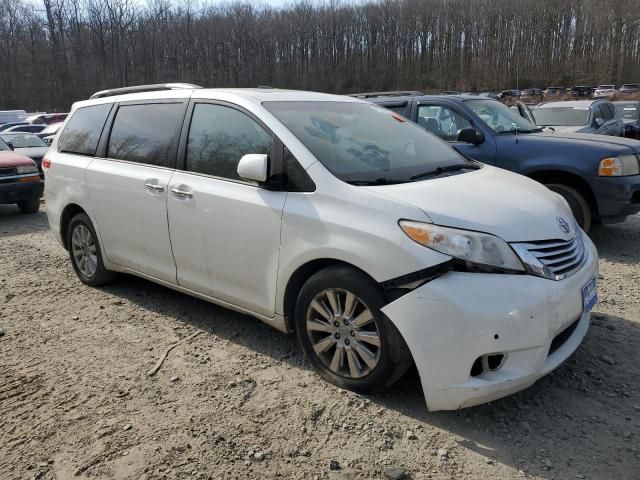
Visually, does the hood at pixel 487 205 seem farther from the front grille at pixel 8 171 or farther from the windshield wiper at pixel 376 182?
the front grille at pixel 8 171

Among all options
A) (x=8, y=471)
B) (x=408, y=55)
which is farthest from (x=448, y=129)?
(x=408, y=55)

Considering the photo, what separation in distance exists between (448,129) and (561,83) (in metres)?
62.7

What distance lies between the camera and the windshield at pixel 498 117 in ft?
22.8

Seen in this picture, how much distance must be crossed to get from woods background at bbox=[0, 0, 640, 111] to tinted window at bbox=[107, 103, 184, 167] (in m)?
62.7

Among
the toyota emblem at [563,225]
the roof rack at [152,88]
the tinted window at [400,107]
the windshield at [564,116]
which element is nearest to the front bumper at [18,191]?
the roof rack at [152,88]

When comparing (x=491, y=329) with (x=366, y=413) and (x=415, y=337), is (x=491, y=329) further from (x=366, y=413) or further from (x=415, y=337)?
(x=366, y=413)

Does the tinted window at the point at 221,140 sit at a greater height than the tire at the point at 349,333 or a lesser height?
greater

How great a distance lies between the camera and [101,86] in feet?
213

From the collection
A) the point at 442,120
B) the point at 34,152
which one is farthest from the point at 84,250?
the point at 34,152

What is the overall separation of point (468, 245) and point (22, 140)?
1549 cm

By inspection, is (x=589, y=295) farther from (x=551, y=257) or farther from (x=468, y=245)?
(x=468, y=245)

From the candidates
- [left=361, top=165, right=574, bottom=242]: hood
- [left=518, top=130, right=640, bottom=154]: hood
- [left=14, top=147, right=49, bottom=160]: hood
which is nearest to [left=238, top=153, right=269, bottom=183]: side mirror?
[left=361, top=165, right=574, bottom=242]: hood

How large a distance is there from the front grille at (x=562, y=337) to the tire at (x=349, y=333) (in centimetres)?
78

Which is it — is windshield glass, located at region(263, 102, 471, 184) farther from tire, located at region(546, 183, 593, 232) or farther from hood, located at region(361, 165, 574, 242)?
tire, located at region(546, 183, 593, 232)
